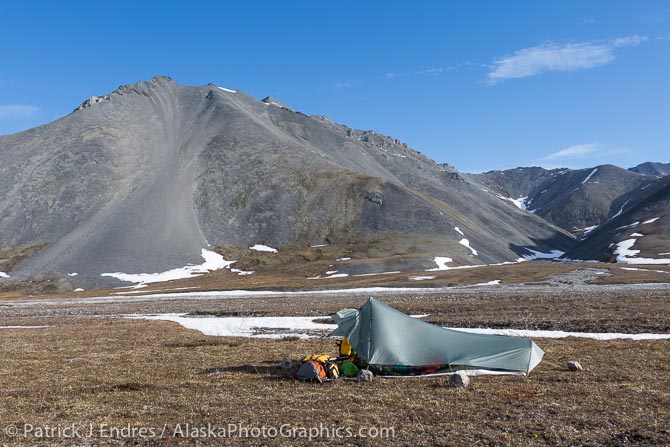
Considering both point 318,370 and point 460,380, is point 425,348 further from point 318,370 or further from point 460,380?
point 318,370

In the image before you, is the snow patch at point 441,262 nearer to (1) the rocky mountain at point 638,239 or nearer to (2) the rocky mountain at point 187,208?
(2) the rocky mountain at point 187,208

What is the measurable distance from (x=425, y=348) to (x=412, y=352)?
2.05 ft

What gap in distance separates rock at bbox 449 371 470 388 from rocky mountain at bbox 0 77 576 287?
3806 inches

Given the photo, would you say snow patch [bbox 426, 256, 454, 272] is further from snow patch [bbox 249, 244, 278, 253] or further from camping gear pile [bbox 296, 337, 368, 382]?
camping gear pile [bbox 296, 337, 368, 382]

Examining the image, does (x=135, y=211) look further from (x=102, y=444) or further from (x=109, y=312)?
(x=102, y=444)

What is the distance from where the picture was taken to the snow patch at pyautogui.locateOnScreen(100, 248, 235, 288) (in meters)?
117

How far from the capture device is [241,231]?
154 metres

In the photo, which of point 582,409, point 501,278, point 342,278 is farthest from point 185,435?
point 342,278

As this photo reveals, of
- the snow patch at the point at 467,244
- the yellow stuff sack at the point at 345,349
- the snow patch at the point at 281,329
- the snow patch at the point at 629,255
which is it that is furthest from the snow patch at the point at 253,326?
the snow patch at the point at 629,255

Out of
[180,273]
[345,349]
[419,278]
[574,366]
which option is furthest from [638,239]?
[345,349]

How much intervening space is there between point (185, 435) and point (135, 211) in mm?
145733

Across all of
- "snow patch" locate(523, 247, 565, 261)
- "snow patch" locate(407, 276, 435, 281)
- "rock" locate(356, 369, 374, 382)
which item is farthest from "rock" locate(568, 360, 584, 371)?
"snow patch" locate(523, 247, 565, 261)

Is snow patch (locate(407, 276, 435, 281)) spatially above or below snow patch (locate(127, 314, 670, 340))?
below

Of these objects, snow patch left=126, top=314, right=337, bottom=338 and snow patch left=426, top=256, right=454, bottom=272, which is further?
snow patch left=426, top=256, right=454, bottom=272
